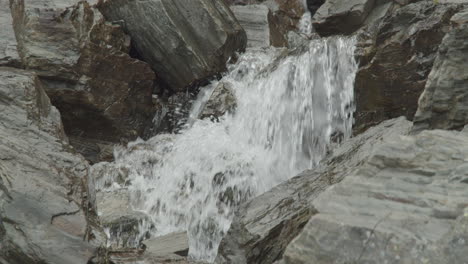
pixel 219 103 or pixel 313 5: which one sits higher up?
pixel 219 103

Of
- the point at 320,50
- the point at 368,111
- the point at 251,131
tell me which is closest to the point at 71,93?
the point at 251,131

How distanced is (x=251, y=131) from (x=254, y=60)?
2659mm

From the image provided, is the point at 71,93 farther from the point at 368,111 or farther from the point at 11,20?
the point at 368,111

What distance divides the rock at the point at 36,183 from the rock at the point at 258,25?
743 cm

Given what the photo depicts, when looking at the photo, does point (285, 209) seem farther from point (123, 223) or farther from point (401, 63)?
point (401, 63)

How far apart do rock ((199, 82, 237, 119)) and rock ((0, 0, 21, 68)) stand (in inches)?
164

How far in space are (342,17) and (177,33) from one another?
528 cm

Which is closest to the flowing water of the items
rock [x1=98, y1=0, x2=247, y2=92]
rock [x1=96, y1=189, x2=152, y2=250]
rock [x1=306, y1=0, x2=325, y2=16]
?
rock [x1=96, y1=189, x2=152, y2=250]

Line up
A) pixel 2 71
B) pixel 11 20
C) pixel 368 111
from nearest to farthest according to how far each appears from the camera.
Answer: pixel 2 71
pixel 368 111
pixel 11 20

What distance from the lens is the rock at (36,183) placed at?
6812mm

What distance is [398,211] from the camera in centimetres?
458

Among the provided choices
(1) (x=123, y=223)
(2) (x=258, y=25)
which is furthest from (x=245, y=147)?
(2) (x=258, y=25)

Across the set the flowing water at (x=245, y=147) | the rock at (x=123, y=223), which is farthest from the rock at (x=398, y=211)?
the rock at (x=123, y=223)

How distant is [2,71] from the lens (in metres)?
9.93
